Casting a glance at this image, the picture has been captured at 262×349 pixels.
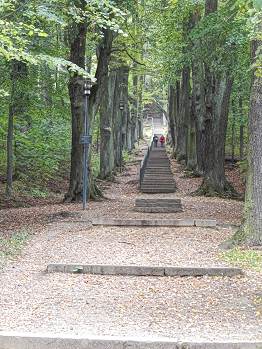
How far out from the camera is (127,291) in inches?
297

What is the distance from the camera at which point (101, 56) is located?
18156 millimetres

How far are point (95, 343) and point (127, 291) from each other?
215cm

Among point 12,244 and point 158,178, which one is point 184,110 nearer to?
point 158,178

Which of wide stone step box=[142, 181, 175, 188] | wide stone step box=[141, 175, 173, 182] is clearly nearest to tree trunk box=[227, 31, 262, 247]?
wide stone step box=[142, 181, 175, 188]

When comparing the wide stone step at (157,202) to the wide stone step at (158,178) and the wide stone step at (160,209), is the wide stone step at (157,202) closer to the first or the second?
the wide stone step at (160,209)

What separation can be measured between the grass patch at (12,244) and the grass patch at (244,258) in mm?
3868

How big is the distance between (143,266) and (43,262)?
193cm

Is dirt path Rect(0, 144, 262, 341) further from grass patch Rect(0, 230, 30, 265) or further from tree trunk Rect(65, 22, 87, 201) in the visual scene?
tree trunk Rect(65, 22, 87, 201)

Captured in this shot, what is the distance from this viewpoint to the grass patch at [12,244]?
977 cm

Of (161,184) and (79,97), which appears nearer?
(79,97)

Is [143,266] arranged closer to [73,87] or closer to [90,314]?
[90,314]

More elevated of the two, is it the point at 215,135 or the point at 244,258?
the point at 215,135

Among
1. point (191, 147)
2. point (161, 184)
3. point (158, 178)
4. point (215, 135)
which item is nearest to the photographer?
point (215, 135)

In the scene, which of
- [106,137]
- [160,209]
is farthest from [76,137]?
[106,137]
